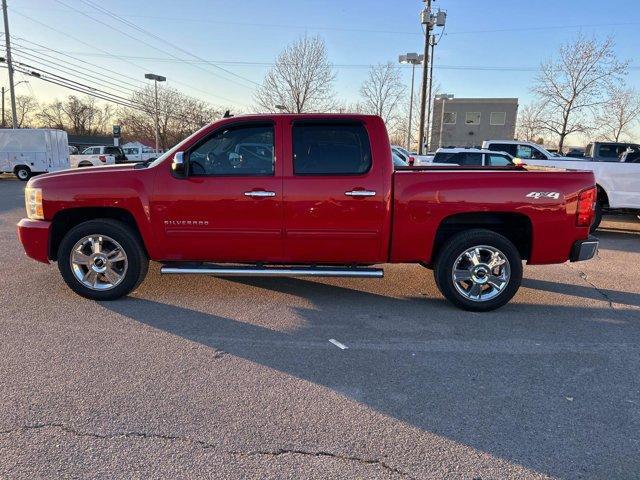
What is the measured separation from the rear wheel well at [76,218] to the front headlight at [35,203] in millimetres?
170

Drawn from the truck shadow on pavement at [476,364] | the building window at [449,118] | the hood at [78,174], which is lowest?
the truck shadow on pavement at [476,364]

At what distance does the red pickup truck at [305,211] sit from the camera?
4648 mm

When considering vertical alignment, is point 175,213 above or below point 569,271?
above

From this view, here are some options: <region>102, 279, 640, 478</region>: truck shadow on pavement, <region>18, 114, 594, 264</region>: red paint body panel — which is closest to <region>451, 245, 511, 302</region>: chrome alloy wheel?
<region>102, 279, 640, 478</region>: truck shadow on pavement

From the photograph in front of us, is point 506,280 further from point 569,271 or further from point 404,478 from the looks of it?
point 404,478

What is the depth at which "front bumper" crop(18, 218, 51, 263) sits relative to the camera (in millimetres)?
4895

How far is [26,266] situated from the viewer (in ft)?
20.8


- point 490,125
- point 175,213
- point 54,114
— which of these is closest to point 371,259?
point 175,213

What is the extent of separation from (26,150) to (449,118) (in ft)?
174

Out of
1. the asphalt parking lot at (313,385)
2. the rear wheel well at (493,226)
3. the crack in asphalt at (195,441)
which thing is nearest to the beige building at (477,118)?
the rear wheel well at (493,226)

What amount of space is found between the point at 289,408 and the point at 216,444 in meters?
0.55

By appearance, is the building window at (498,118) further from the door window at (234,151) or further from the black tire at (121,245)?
the black tire at (121,245)

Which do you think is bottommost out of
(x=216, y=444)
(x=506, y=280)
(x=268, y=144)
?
(x=216, y=444)

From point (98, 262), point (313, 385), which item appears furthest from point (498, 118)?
point (313, 385)
